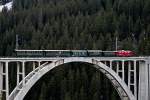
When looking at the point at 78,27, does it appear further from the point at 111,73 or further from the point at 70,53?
the point at 111,73

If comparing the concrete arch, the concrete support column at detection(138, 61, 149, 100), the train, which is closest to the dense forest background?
the concrete arch

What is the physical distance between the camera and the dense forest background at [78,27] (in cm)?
6582

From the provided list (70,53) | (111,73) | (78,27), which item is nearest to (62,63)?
(70,53)

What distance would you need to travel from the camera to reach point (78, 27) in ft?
265

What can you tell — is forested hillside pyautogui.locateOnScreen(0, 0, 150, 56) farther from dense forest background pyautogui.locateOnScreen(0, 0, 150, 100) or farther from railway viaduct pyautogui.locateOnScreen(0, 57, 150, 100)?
railway viaduct pyautogui.locateOnScreen(0, 57, 150, 100)

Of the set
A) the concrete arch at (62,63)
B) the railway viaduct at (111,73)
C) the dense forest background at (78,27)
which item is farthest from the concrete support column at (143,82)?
the dense forest background at (78,27)

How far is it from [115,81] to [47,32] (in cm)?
3056

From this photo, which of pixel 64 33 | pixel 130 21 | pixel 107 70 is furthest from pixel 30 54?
pixel 130 21

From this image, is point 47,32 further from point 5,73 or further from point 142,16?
point 5,73

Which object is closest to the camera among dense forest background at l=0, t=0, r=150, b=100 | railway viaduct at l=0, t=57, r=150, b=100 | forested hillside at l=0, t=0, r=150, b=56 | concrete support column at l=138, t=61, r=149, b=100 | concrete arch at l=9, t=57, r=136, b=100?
concrete arch at l=9, t=57, r=136, b=100

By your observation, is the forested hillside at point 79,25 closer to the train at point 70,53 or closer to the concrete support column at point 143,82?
the train at point 70,53

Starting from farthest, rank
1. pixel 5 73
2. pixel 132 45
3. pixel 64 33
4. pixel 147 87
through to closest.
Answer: pixel 64 33
pixel 132 45
pixel 147 87
pixel 5 73

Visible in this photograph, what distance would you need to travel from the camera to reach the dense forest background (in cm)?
6582

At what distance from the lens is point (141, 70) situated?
167 feet
